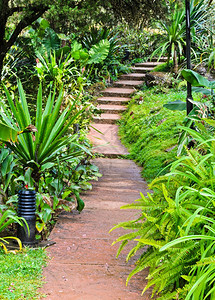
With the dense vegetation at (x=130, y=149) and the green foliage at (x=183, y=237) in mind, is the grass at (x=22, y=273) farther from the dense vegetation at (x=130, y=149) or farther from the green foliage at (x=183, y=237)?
the green foliage at (x=183, y=237)

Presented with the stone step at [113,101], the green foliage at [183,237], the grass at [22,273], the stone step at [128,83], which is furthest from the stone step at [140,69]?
the green foliage at [183,237]

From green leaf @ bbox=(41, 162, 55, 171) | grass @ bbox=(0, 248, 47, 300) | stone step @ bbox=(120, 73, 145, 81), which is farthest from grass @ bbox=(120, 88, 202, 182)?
grass @ bbox=(0, 248, 47, 300)

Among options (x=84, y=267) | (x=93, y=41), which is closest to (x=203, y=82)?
(x=84, y=267)

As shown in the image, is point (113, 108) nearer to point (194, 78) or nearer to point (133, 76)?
point (133, 76)

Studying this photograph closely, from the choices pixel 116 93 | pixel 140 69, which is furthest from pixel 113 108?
pixel 140 69

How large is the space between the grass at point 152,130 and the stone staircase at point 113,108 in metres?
0.25

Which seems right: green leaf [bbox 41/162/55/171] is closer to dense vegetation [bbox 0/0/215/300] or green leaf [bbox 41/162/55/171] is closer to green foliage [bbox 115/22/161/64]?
dense vegetation [bbox 0/0/215/300]

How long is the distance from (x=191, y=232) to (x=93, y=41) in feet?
40.6

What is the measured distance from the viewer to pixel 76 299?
3.07m

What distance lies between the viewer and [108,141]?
1001 cm

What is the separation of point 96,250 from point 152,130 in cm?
563

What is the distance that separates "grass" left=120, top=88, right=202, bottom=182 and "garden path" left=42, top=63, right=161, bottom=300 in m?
0.49

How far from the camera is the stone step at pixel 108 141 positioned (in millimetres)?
9266

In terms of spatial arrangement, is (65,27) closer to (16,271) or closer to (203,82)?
(203,82)
